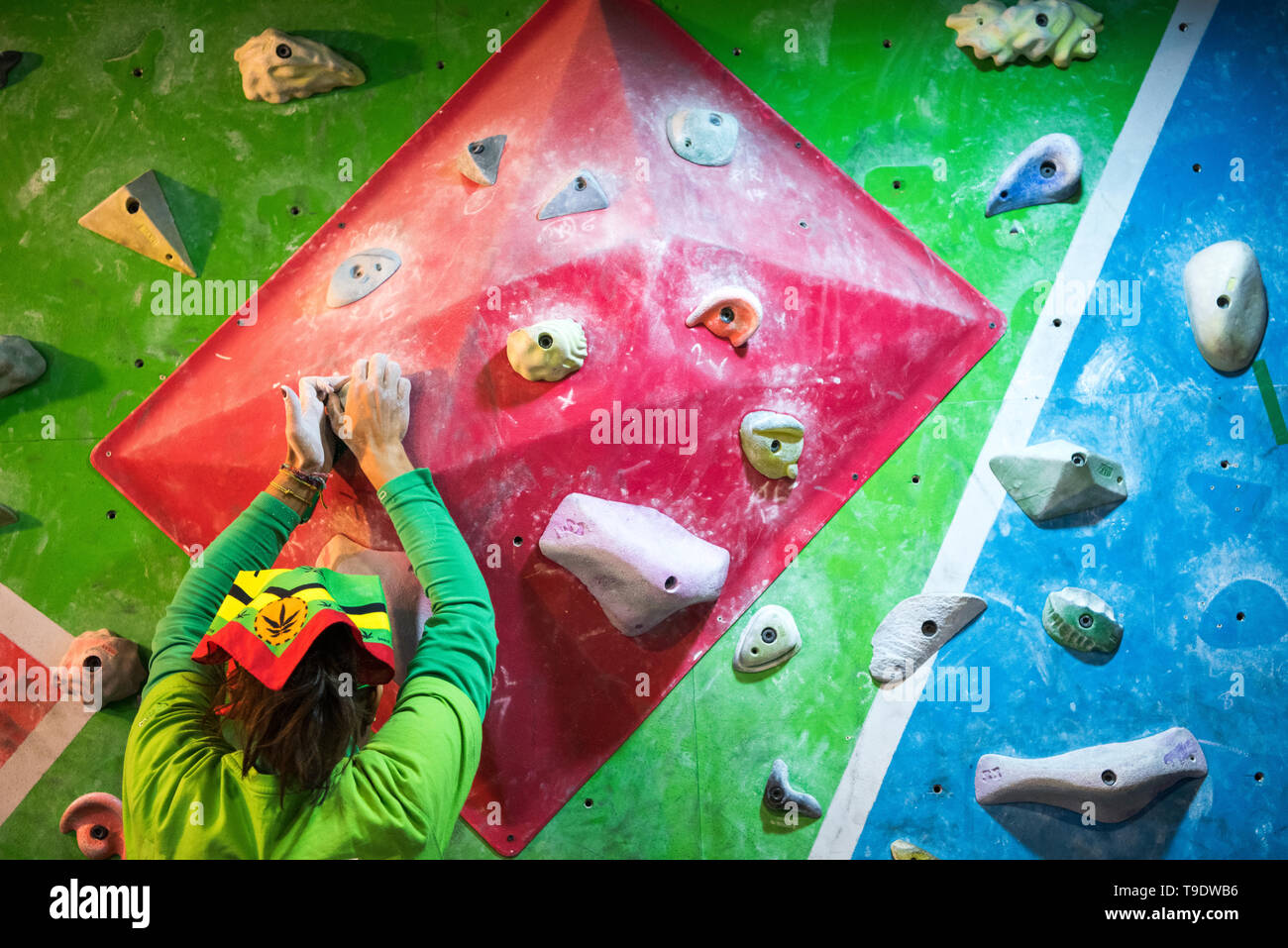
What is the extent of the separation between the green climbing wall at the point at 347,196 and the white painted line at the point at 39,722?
0.04m

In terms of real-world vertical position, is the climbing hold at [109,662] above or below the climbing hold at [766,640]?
below

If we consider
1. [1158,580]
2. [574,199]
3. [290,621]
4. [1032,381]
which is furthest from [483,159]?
[1158,580]

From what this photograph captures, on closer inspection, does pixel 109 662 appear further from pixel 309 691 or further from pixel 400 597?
pixel 309 691

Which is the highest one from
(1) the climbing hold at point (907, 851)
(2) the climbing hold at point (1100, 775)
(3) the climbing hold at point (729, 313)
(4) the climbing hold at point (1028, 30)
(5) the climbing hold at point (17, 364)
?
(4) the climbing hold at point (1028, 30)

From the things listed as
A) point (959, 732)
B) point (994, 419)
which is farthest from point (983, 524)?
point (959, 732)

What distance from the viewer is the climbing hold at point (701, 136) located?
310cm

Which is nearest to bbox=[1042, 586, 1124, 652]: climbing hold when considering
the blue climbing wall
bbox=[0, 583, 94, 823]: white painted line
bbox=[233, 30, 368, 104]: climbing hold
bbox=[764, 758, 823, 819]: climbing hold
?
the blue climbing wall

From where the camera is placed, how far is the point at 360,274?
304 centimetres

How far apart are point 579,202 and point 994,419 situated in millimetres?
1487

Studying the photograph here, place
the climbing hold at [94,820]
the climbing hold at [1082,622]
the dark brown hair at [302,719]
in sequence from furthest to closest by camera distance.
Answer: the climbing hold at [1082,622] < the climbing hold at [94,820] < the dark brown hair at [302,719]

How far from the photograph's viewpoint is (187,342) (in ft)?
10.2

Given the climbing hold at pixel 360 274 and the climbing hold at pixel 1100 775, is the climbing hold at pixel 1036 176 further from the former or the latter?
the climbing hold at pixel 360 274

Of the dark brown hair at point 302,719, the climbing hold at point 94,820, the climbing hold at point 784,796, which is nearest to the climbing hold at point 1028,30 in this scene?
the climbing hold at point 784,796

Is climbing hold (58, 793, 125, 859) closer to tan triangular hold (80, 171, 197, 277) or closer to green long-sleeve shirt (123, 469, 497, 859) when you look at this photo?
green long-sleeve shirt (123, 469, 497, 859)
